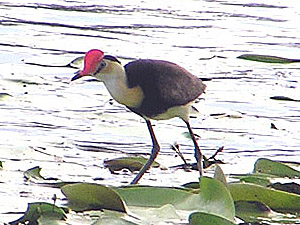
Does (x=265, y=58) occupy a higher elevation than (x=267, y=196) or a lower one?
lower

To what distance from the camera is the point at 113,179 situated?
621 cm

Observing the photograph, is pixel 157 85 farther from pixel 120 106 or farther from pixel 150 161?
pixel 120 106

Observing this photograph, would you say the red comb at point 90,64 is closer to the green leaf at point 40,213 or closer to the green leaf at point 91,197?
the green leaf at point 91,197

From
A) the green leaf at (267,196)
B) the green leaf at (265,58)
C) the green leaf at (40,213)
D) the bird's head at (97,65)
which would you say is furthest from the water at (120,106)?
the green leaf at (267,196)

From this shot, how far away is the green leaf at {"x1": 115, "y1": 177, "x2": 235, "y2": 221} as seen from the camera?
5195mm

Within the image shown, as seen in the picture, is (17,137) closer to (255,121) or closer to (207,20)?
(255,121)

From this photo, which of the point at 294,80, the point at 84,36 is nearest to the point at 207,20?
the point at 84,36

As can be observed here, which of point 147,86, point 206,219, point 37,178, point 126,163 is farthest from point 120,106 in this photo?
point 206,219

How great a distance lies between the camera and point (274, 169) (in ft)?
20.5

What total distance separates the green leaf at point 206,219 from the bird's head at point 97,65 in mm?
1405

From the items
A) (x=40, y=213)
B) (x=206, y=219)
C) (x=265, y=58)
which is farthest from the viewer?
(x=265, y=58)

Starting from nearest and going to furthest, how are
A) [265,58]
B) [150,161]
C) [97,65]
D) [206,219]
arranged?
[206,219], [97,65], [150,161], [265,58]

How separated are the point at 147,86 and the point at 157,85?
0.22 feet

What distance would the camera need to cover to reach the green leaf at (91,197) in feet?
17.3
